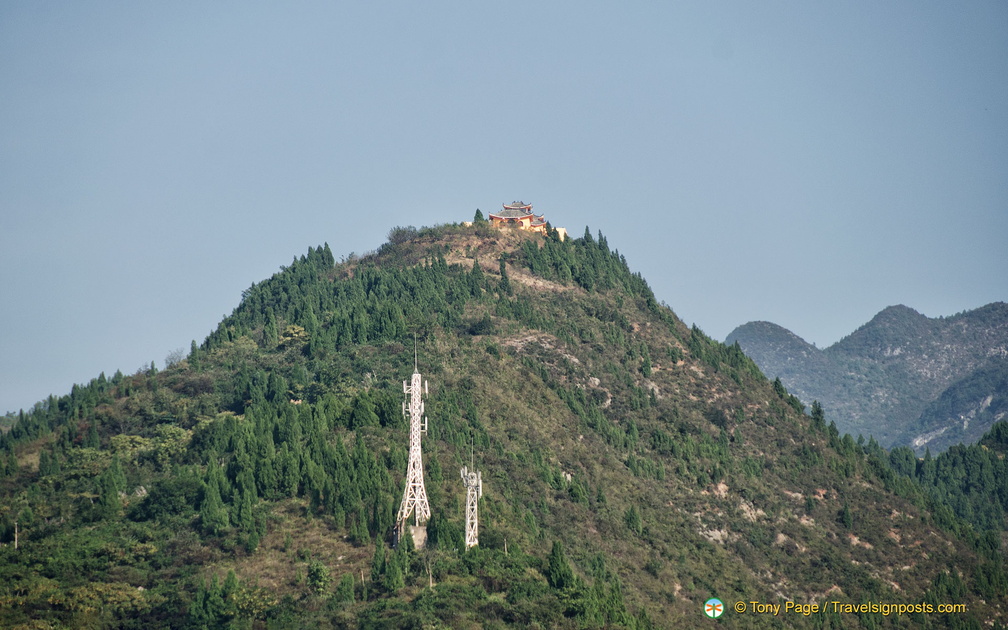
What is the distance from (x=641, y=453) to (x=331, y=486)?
39.2m

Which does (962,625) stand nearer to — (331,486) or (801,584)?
(801,584)

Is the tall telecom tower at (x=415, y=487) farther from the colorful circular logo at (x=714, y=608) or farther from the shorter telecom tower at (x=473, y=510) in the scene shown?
the colorful circular logo at (x=714, y=608)

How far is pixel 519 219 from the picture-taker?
173 meters

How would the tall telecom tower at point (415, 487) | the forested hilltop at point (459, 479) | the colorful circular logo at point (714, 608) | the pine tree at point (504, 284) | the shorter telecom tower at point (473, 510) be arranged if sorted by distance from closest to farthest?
1. the forested hilltop at point (459, 479)
2. the tall telecom tower at point (415, 487)
3. the shorter telecom tower at point (473, 510)
4. the colorful circular logo at point (714, 608)
5. the pine tree at point (504, 284)

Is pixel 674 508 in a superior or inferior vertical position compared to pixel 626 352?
inferior

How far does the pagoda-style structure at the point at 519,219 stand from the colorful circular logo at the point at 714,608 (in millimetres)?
66557

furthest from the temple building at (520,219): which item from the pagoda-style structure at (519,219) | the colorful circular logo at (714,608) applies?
the colorful circular logo at (714,608)

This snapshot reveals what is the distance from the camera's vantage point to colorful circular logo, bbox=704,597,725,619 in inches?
4394

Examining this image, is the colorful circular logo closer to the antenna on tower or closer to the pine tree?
the antenna on tower

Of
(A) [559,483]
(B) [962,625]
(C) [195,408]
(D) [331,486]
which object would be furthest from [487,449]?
(B) [962,625]

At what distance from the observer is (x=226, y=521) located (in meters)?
100

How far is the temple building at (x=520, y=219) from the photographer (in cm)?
17212

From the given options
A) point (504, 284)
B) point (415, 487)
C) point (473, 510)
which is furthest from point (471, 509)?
point (504, 284)

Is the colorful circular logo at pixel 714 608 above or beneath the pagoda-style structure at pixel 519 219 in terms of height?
beneath
